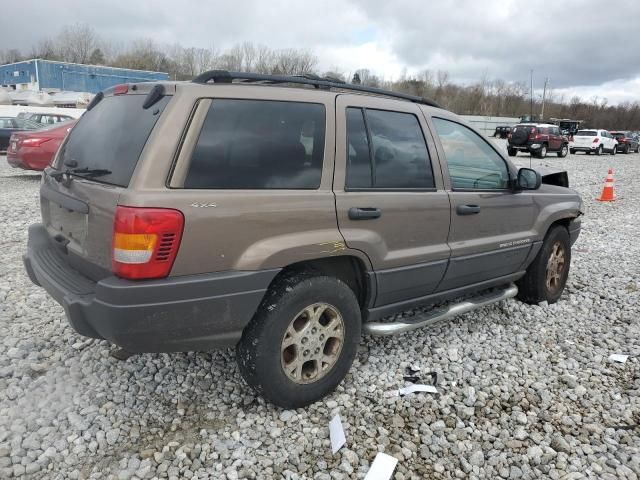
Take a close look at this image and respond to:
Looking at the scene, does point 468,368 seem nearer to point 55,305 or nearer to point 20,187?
point 55,305

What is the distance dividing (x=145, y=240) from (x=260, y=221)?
0.58 meters

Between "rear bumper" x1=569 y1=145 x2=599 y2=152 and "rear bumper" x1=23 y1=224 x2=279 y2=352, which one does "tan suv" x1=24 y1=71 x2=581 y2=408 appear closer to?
"rear bumper" x1=23 y1=224 x2=279 y2=352

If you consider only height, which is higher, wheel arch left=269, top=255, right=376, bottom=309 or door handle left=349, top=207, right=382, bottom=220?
door handle left=349, top=207, right=382, bottom=220

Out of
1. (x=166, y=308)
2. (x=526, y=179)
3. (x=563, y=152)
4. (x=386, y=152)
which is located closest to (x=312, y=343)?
(x=166, y=308)

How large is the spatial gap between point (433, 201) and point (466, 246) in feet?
1.74

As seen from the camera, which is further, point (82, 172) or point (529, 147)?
point (529, 147)

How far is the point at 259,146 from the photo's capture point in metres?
2.69

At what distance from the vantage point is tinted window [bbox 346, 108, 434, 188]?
3084 mm

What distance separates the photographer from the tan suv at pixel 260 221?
7.91 feet

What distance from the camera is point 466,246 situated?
371 cm

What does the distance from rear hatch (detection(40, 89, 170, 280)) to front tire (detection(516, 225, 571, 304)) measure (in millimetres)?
3571

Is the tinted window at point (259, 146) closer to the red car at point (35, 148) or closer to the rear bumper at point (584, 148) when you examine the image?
the red car at point (35, 148)

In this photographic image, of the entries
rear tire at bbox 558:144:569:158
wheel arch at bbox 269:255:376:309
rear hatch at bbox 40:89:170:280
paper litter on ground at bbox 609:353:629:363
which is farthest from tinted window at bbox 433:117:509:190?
rear tire at bbox 558:144:569:158

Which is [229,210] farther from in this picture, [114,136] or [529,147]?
[529,147]
